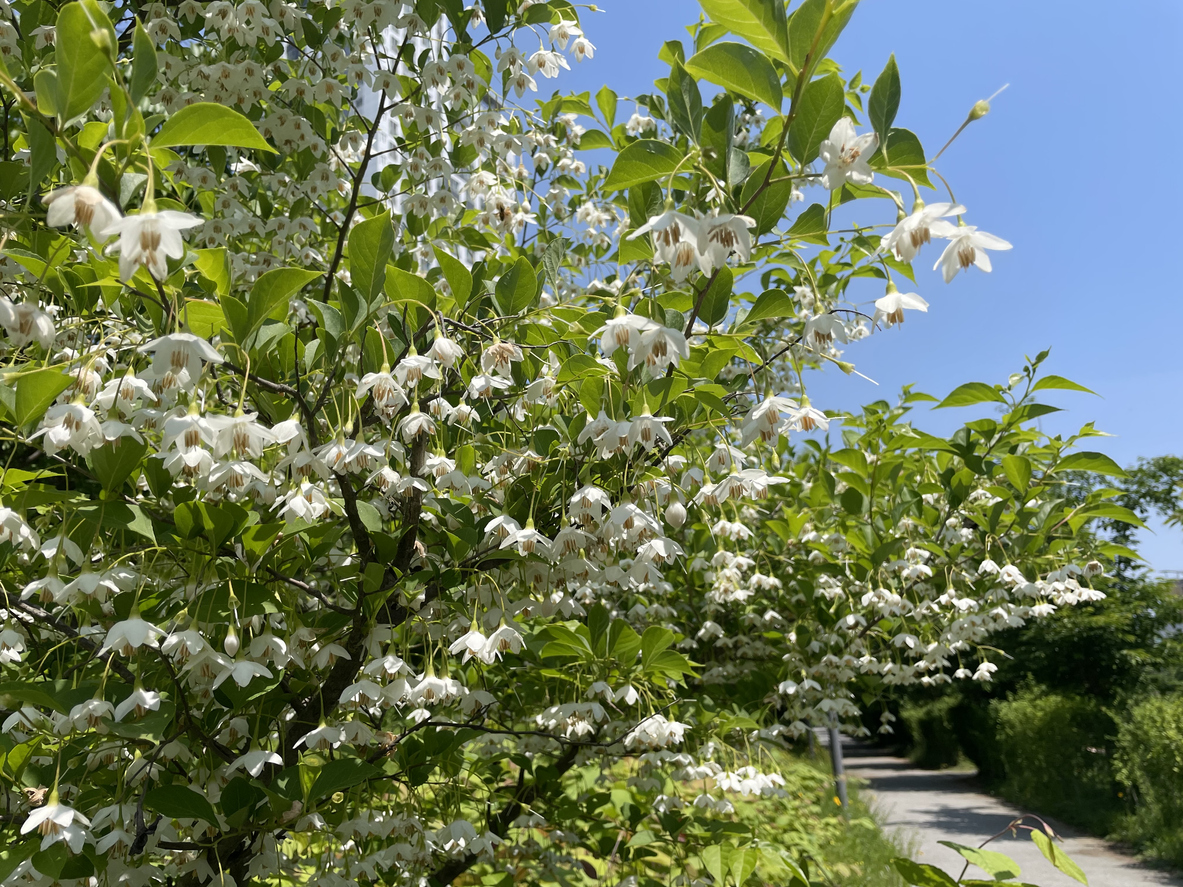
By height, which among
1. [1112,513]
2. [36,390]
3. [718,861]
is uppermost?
[36,390]

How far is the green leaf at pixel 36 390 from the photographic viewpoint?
1343 mm

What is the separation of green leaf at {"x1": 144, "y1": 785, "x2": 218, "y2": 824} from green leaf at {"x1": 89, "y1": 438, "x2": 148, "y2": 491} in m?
0.65

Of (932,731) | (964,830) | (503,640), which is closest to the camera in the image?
(503,640)

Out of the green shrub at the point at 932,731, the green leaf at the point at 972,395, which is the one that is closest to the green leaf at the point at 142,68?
the green leaf at the point at 972,395

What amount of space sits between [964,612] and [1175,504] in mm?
16360

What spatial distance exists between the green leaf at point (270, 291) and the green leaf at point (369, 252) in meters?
0.12

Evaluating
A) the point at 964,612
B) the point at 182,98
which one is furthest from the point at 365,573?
the point at 964,612

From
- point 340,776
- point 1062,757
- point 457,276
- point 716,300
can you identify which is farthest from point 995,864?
point 1062,757

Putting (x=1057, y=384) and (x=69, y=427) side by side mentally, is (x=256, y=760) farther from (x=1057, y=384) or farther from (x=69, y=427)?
(x=1057, y=384)

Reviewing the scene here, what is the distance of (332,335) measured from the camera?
153 cm

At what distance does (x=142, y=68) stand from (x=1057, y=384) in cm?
298

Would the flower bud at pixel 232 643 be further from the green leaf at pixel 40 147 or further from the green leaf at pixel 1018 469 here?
the green leaf at pixel 1018 469

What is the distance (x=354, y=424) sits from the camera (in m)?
1.87

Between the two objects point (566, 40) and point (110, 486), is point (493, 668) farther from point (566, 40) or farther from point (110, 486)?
point (566, 40)
